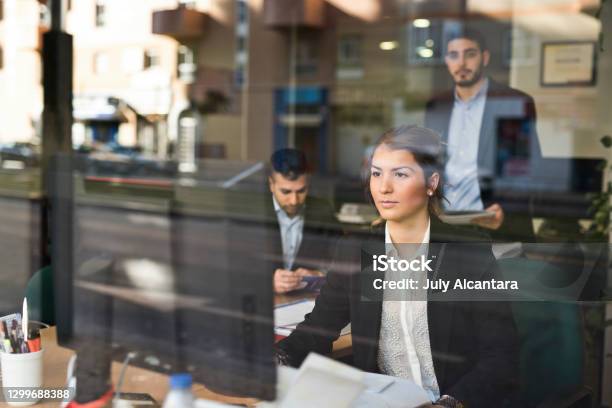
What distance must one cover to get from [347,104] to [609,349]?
1977cm

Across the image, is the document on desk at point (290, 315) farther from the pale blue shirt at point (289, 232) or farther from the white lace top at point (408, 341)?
the pale blue shirt at point (289, 232)

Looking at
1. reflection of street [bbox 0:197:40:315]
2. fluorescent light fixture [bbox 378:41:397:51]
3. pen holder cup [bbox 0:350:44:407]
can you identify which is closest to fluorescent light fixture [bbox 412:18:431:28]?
fluorescent light fixture [bbox 378:41:397:51]

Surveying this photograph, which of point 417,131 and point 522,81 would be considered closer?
point 417,131

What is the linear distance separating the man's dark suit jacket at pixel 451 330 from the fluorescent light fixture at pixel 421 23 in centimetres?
1395

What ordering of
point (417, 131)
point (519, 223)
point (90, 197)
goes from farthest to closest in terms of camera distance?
point (90, 197) < point (519, 223) < point (417, 131)

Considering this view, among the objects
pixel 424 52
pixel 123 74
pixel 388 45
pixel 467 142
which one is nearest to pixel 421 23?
pixel 424 52

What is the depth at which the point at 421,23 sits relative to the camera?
16484mm

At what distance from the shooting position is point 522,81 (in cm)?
640

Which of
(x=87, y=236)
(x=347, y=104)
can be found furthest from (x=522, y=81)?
(x=347, y=104)

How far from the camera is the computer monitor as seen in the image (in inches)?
112

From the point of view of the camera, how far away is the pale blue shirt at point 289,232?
10.1 feet

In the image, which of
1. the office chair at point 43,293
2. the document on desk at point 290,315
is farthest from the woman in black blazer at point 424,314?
the office chair at point 43,293

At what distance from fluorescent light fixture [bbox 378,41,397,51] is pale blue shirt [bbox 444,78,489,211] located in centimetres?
1662

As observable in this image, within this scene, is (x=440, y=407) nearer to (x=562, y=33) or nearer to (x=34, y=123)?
(x=34, y=123)
